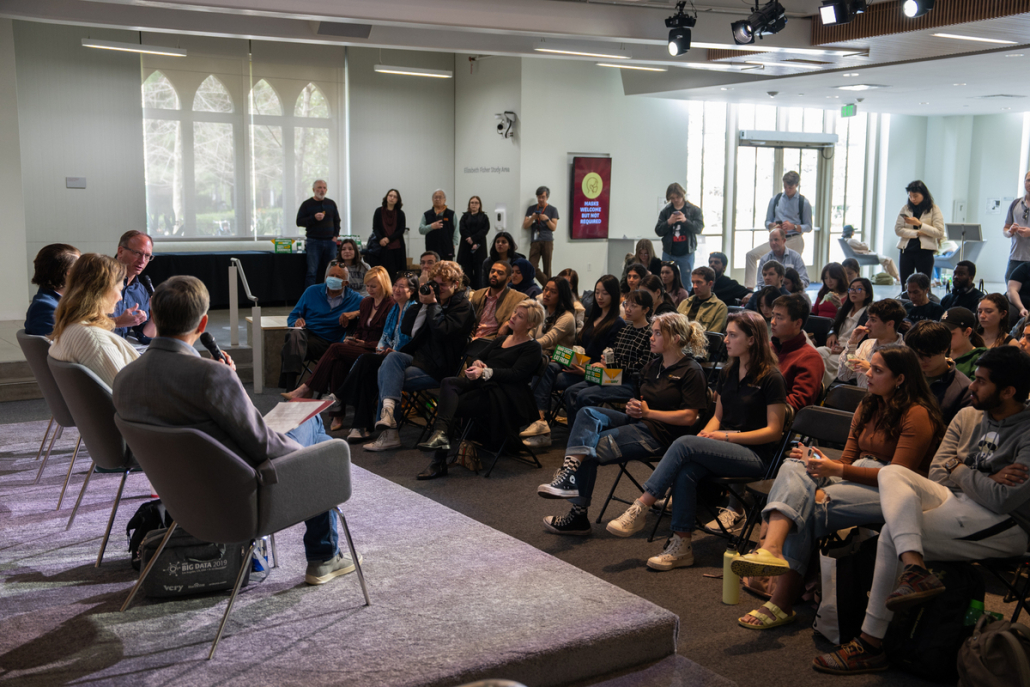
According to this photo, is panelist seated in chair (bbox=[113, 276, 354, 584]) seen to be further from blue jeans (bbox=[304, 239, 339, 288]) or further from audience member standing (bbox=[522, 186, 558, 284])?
audience member standing (bbox=[522, 186, 558, 284])

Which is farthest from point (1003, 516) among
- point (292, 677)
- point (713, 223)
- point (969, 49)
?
point (713, 223)

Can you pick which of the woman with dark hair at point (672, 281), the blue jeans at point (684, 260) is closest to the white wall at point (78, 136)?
the blue jeans at point (684, 260)

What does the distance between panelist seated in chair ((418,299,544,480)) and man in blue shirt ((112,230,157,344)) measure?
182 cm

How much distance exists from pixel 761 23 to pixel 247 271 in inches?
298

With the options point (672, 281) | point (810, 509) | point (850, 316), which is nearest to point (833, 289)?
point (850, 316)

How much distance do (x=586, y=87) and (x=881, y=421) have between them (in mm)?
10476

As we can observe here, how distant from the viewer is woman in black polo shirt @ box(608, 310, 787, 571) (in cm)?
395

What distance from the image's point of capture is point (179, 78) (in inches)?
503

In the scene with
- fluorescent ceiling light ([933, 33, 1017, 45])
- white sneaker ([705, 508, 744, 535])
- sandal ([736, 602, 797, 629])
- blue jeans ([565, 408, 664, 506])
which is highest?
fluorescent ceiling light ([933, 33, 1017, 45])

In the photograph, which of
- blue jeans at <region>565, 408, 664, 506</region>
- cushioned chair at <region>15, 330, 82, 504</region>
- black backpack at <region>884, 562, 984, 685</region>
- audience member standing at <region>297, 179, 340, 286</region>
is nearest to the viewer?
black backpack at <region>884, 562, 984, 685</region>

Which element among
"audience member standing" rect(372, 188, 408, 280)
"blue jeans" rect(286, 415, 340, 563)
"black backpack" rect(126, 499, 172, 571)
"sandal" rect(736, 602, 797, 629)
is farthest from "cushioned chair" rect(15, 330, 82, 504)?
"audience member standing" rect(372, 188, 408, 280)

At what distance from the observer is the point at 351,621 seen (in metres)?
3.05

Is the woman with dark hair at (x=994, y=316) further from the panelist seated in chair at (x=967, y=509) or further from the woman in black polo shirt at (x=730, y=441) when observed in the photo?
the panelist seated in chair at (x=967, y=509)

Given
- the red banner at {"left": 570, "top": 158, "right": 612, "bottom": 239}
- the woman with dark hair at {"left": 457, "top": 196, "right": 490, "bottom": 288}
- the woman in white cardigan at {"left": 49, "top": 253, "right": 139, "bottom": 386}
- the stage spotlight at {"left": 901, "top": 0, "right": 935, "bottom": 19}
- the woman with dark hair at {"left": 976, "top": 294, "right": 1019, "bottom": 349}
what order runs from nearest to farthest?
1. the woman in white cardigan at {"left": 49, "top": 253, "right": 139, "bottom": 386}
2. the woman with dark hair at {"left": 976, "top": 294, "right": 1019, "bottom": 349}
3. the stage spotlight at {"left": 901, "top": 0, "right": 935, "bottom": 19}
4. the woman with dark hair at {"left": 457, "top": 196, "right": 490, "bottom": 288}
5. the red banner at {"left": 570, "top": 158, "right": 612, "bottom": 239}
